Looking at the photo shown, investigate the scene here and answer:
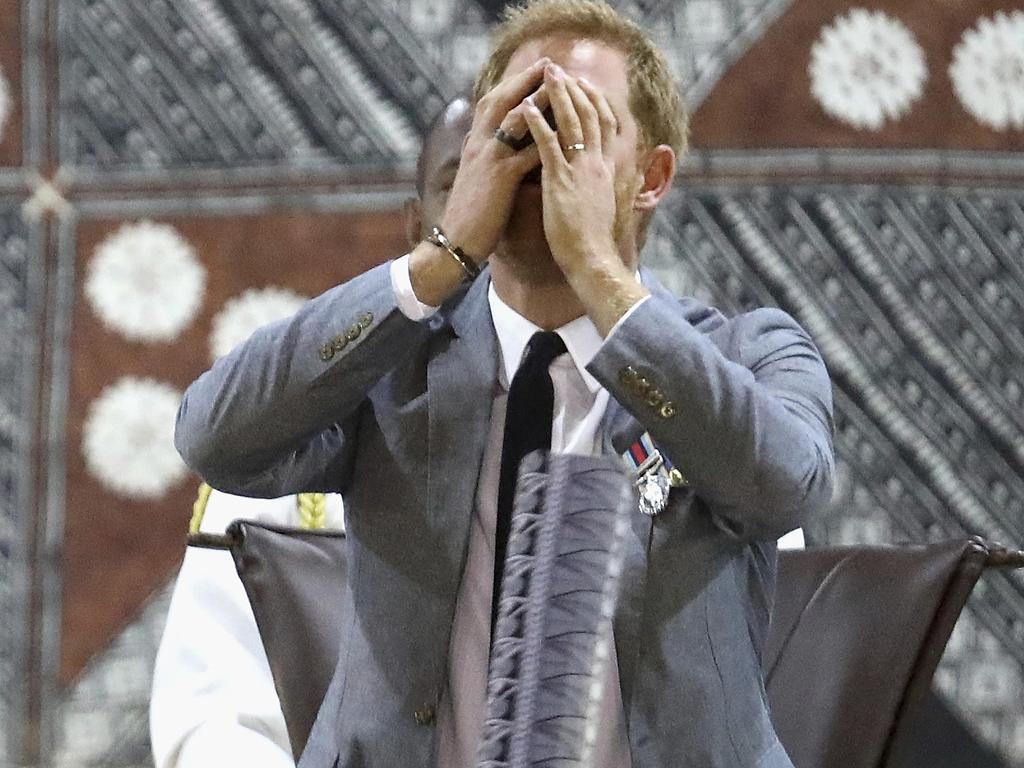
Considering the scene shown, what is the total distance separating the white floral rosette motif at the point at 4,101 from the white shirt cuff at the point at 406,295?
1.20m

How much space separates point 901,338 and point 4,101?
4.36 feet

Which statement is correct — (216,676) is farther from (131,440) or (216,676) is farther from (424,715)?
(424,715)

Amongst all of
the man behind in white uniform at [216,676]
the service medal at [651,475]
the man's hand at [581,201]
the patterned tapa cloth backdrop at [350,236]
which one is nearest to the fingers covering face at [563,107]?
the man's hand at [581,201]

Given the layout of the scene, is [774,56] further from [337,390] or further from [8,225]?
[337,390]

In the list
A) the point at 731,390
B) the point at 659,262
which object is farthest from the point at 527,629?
the point at 659,262

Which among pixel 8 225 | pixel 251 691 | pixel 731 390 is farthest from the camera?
pixel 8 225

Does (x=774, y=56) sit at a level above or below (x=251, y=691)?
above

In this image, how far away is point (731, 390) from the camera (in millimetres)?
978

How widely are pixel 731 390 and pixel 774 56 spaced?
1233mm

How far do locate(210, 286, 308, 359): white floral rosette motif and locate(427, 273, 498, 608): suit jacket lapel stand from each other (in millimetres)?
977

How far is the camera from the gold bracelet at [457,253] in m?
1.01

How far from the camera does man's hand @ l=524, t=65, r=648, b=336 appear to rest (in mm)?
977

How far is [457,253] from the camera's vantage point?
1014mm

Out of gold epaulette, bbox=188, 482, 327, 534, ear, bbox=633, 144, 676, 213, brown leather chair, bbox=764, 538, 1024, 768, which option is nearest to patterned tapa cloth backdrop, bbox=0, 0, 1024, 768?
gold epaulette, bbox=188, 482, 327, 534
